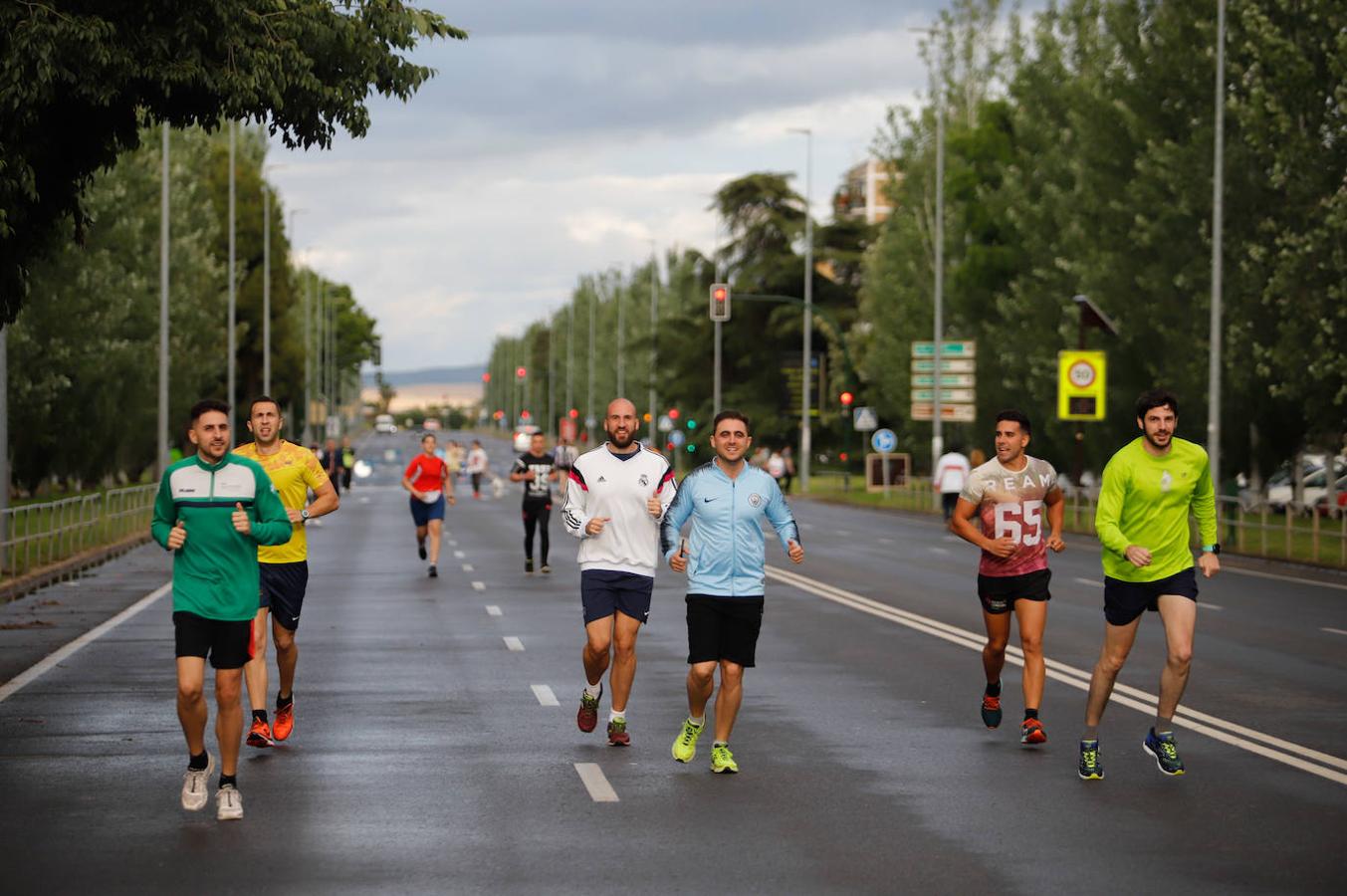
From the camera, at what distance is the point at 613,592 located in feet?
39.4

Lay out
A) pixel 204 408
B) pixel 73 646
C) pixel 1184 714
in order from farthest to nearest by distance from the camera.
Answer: pixel 73 646 → pixel 1184 714 → pixel 204 408

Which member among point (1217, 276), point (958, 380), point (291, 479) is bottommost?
point (291, 479)

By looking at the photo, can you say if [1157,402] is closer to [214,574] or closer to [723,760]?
[723,760]

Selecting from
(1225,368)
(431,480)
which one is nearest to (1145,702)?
(431,480)

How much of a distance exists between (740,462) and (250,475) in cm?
263

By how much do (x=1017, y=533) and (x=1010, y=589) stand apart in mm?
329

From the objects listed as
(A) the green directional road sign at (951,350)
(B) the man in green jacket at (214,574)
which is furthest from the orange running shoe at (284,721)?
(A) the green directional road sign at (951,350)

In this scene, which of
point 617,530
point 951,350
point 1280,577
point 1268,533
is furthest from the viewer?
point 951,350

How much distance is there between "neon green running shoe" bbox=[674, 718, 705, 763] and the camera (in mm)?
11359

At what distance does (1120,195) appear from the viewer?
51188mm

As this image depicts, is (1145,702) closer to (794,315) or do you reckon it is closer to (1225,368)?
(1225,368)

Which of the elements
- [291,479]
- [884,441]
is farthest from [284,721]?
[884,441]

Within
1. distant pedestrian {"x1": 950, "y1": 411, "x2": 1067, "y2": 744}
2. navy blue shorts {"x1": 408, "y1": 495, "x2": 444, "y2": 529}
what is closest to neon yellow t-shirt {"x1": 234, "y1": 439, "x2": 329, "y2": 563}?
distant pedestrian {"x1": 950, "y1": 411, "x2": 1067, "y2": 744}

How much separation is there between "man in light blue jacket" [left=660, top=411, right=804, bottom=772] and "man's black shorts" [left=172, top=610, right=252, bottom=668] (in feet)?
7.52
